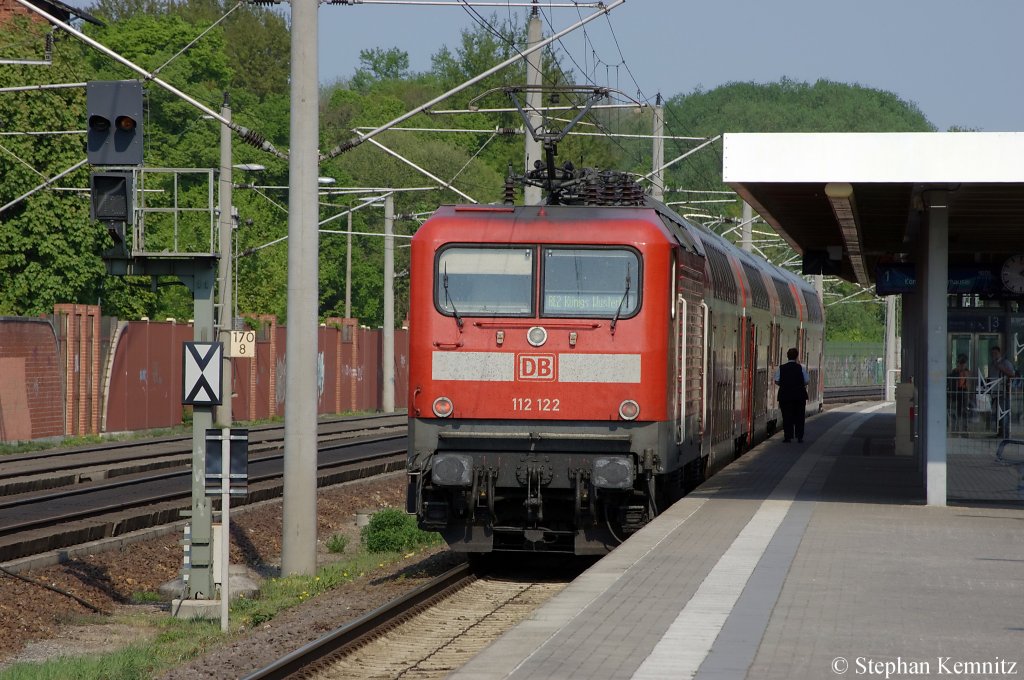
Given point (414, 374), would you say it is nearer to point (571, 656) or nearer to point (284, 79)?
point (571, 656)

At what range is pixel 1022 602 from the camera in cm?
963

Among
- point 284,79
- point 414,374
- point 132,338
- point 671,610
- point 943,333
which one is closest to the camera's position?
point 671,610

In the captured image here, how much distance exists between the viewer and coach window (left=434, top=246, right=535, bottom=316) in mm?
13531

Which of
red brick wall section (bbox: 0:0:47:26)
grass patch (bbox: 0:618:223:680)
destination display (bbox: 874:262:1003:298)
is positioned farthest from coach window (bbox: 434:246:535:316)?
red brick wall section (bbox: 0:0:47:26)

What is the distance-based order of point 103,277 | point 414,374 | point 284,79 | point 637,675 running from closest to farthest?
point 637,675 < point 414,374 < point 103,277 < point 284,79

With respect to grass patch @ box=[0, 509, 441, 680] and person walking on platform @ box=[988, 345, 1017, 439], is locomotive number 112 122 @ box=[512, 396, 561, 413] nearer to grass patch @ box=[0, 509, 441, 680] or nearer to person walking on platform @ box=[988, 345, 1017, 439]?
grass patch @ box=[0, 509, 441, 680]

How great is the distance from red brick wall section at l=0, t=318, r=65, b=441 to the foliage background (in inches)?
109

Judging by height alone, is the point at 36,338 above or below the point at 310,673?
above

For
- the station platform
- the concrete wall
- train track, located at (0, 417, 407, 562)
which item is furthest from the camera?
the concrete wall

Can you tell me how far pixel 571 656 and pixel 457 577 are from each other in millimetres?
5910

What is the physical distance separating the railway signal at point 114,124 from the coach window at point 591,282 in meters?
3.72

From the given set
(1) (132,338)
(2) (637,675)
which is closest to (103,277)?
(1) (132,338)

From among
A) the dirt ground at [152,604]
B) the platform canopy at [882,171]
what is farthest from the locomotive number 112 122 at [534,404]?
the platform canopy at [882,171]

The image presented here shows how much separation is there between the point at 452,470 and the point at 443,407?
2.03 feet
